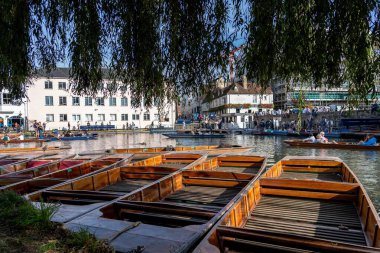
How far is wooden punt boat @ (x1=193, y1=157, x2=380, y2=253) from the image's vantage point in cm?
362

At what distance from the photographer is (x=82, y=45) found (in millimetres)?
3902

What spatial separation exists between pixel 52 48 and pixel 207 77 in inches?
103

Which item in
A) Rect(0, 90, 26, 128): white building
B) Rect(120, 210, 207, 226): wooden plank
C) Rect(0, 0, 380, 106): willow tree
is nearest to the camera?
Rect(0, 0, 380, 106): willow tree

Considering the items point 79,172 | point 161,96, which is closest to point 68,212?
point 161,96

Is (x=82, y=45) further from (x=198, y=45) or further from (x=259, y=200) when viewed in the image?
(x=259, y=200)

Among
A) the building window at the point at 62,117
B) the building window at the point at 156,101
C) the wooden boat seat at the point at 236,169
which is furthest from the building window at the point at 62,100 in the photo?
the building window at the point at 156,101

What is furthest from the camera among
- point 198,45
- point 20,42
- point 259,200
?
point 259,200

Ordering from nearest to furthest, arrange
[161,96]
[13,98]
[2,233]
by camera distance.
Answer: [2,233] < [161,96] < [13,98]

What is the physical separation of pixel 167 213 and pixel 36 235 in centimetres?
200

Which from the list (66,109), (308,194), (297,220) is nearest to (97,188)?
(297,220)

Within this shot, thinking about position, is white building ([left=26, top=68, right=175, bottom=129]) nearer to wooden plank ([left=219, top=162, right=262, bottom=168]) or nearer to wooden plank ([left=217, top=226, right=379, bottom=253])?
wooden plank ([left=219, top=162, right=262, bottom=168])

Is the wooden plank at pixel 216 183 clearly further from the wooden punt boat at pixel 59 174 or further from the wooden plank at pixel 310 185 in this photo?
the wooden punt boat at pixel 59 174

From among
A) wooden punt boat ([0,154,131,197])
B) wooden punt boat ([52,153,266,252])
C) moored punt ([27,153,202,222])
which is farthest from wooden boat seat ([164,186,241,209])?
wooden punt boat ([0,154,131,197])

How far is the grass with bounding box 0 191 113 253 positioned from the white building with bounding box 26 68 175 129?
136 ft
